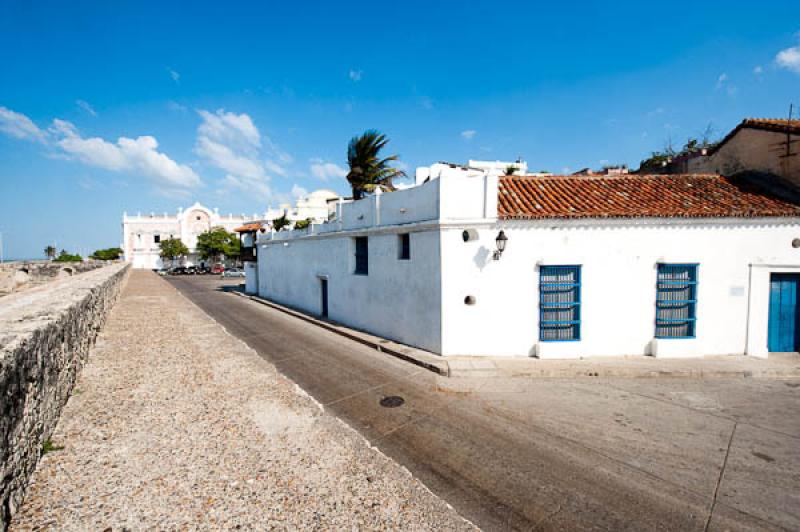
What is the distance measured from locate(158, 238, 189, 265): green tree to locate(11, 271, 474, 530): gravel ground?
60.5 metres

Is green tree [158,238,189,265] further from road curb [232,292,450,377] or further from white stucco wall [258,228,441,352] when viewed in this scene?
road curb [232,292,450,377]

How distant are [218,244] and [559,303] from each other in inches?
2239

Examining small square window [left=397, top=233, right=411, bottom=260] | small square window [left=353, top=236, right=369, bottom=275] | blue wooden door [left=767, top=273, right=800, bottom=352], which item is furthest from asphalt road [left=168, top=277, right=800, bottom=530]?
small square window [left=353, top=236, right=369, bottom=275]

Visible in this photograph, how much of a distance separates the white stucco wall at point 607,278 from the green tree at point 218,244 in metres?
52.5

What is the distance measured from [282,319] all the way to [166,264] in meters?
61.3

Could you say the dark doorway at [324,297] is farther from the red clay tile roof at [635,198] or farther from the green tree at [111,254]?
the green tree at [111,254]

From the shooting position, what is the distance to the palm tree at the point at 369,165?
19.4 metres

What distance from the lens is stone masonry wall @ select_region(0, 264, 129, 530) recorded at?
3309mm

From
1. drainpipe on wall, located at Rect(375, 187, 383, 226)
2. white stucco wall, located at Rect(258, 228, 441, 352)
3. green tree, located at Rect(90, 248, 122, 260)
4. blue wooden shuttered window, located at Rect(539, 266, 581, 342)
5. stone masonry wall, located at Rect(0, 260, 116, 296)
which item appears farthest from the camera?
green tree, located at Rect(90, 248, 122, 260)

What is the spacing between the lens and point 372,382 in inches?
313

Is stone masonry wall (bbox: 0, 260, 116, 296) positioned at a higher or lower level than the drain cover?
higher

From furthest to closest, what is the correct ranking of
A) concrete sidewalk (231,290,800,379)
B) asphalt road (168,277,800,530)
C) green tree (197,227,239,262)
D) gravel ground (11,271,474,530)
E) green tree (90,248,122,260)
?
green tree (90,248,122,260), green tree (197,227,239,262), concrete sidewalk (231,290,800,379), asphalt road (168,277,800,530), gravel ground (11,271,474,530)

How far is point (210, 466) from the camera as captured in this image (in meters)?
4.46

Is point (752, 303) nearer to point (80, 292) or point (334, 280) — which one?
point (334, 280)
